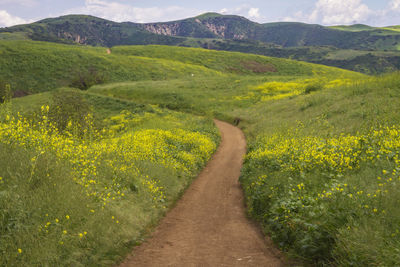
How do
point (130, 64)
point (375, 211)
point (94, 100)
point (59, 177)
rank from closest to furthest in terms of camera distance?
point (375, 211) < point (59, 177) < point (94, 100) < point (130, 64)

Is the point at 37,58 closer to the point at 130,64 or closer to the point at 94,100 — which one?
the point at 130,64

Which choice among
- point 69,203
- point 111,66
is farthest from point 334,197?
point 111,66

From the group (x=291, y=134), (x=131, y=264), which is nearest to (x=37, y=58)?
(x=291, y=134)

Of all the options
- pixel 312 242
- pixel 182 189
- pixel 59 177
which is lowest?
pixel 182 189

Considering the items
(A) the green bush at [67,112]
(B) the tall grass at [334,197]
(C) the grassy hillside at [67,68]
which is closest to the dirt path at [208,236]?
(B) the tall grass at [334,197]

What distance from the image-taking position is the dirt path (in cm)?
698

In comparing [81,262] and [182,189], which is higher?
[81,262]

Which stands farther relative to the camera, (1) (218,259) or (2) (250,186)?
(2) (250,186)

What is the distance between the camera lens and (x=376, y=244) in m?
4.81

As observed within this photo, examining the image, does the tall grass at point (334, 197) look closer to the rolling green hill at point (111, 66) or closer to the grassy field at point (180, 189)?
the grassy field at point (180, 189)

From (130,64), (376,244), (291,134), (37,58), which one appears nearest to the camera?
(376,244)

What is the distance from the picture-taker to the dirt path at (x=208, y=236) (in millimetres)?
6980

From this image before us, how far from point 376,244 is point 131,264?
4948mm

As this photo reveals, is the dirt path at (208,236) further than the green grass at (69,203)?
Yes
